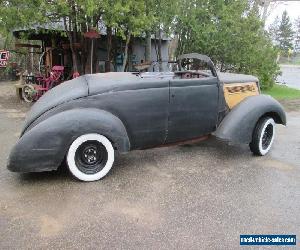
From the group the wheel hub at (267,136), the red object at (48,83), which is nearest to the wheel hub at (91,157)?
the wheel hub at (267,136)

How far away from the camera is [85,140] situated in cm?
445

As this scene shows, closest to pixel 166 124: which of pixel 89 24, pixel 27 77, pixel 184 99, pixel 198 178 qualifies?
pixel 184 99

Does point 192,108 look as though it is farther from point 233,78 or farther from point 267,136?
point 267,136

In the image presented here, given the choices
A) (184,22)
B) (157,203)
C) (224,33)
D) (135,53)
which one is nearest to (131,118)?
(157,203)

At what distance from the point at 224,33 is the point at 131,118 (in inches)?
355

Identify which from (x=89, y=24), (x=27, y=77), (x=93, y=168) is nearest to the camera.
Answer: (x=93, y=168)

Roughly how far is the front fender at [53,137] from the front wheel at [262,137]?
2.39 meters

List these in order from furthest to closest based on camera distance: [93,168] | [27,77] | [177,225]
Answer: [27,77], [93,168], [177,225]

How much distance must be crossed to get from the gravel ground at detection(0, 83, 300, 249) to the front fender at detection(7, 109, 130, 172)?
12.7 inches

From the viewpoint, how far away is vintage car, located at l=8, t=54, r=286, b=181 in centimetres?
430

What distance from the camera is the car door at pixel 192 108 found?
5.07m

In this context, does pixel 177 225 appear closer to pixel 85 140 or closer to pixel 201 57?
pixel 85 140

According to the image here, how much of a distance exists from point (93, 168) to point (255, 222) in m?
2.14

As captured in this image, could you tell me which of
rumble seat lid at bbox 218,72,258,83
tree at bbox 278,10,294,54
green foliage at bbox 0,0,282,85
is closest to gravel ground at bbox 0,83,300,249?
rumble seat lid at bbox 218,72,258,83
